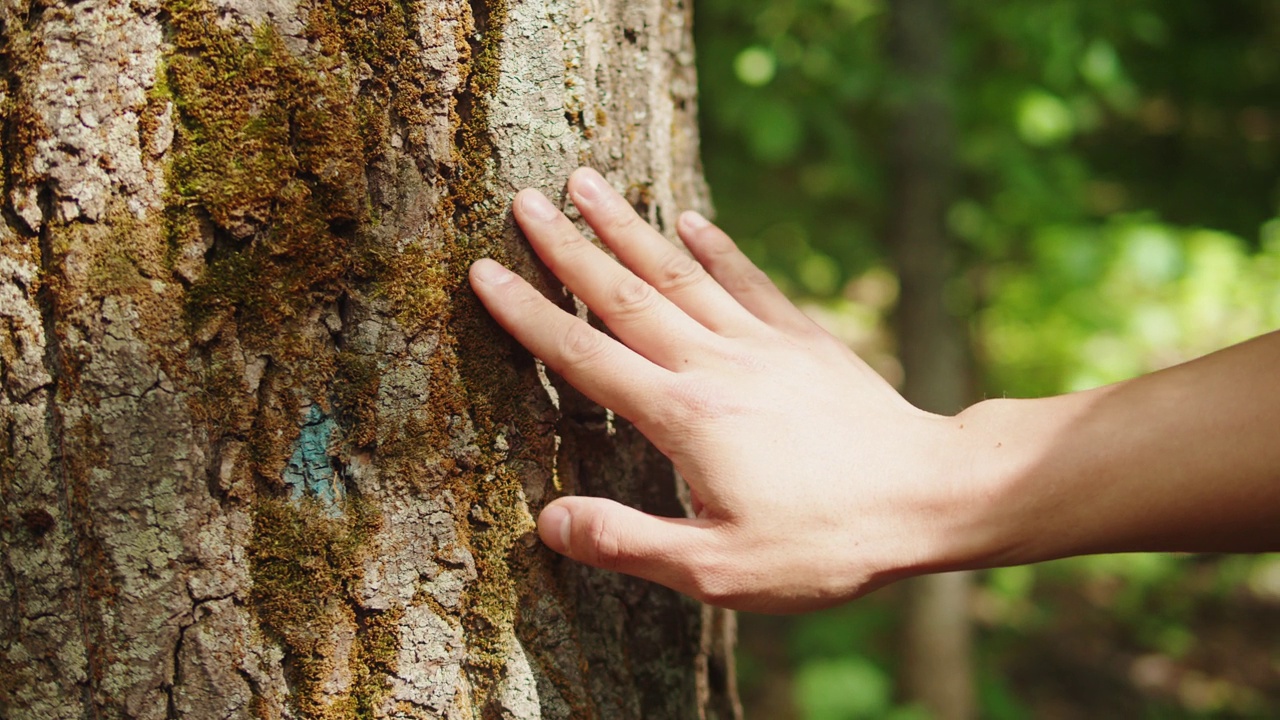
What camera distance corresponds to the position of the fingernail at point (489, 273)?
1.28 m

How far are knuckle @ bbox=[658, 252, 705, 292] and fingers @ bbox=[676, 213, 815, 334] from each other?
0.41ft

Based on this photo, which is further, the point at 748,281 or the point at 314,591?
the point at 748,281

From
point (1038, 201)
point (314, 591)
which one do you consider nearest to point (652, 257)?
point (314, 591)

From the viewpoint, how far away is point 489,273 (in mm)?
1284

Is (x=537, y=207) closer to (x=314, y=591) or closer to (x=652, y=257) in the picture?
(x=652, y=257)

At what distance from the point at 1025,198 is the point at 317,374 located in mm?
2773

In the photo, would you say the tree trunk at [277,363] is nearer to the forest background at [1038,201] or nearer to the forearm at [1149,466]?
the forearm at [1149,466]

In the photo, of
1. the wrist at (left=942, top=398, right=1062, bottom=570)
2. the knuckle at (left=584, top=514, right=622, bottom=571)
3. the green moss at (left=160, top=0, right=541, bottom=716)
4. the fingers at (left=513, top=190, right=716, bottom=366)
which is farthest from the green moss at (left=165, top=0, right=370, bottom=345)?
the wrist at (left=942, top=398, right=1062, bottom=570)

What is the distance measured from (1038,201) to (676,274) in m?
2.30

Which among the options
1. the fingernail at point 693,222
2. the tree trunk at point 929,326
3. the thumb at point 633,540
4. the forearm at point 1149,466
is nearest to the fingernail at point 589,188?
the fingernail at point 693,222

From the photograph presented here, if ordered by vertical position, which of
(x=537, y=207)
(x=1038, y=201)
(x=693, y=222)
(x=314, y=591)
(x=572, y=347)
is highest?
(x=1038, y=201)

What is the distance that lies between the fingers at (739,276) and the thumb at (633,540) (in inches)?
15.2

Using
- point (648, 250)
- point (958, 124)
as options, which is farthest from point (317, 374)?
point (958, 124)

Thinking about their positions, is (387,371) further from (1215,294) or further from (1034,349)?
(1034,349)
